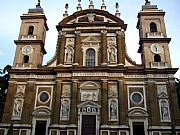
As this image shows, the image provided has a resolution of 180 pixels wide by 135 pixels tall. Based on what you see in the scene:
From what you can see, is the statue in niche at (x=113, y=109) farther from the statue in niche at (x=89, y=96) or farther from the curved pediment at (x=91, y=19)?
the curved pediment at (x=91, y=19)

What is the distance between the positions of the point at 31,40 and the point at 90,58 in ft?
22.2

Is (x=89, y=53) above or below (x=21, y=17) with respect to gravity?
below

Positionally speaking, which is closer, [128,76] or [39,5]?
[128,76]

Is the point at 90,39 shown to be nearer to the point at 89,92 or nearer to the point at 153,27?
the point at 89,92

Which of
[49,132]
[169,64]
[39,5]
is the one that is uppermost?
[39,5]

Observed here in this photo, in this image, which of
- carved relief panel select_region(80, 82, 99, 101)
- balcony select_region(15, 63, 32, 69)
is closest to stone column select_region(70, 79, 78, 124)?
carved relief panel select_region(80, 82, 99, 101)

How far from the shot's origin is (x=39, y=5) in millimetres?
35000

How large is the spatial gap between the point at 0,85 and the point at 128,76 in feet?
53.4

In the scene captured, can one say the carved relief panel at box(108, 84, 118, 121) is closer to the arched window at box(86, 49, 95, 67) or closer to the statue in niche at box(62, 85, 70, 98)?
the arched window at box(86, 49, 95, 67)

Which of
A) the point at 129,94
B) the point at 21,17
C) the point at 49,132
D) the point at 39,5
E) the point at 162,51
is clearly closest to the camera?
the point at 49,132

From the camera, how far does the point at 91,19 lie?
3184 cm

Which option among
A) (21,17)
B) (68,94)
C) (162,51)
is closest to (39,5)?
(21,17)

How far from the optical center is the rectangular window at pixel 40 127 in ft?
86.8

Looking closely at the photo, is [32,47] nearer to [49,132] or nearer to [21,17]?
[21,17]
